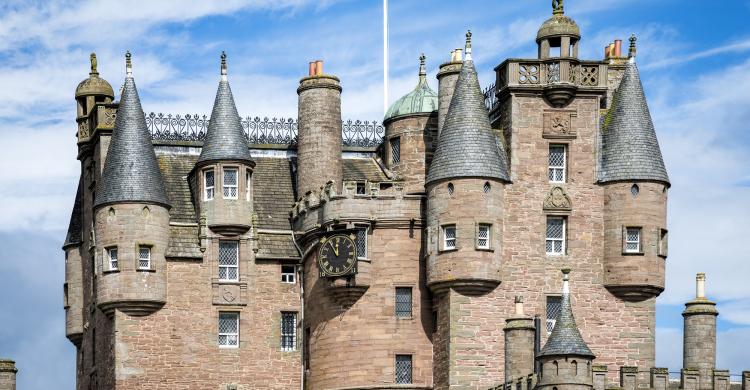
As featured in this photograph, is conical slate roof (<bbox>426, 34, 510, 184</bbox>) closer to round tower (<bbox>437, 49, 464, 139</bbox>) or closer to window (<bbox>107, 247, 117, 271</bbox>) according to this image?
round tower (<bbox>437, 49, 464, 139</bbox>)

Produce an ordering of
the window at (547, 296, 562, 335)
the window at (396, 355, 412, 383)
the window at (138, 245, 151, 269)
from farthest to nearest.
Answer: the window at (138, 245, 151, 269), the window at (396, 355, 412, 383), the window at (547, 296, 562, 335)

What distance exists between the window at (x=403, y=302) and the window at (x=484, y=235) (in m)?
4.38

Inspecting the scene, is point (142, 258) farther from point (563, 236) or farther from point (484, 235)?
point (563, 236)

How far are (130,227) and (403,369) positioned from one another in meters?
12.5

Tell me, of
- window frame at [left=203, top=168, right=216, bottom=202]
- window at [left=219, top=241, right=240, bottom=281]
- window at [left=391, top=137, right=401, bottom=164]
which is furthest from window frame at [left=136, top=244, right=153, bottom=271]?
window at [left=391, top=137, right=401, bottom=164]

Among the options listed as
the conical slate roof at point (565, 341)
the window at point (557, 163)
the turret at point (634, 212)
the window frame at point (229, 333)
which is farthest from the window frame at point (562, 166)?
the window frame at point (229, 333)

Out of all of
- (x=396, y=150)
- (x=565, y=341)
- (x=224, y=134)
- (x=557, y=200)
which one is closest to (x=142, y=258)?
(x=224, y=134)

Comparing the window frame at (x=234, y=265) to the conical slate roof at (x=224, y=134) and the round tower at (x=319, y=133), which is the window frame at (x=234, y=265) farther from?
the round tower at (x=319, y=133)

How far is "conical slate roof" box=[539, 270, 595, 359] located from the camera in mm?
92750

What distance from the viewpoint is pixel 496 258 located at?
103 metres

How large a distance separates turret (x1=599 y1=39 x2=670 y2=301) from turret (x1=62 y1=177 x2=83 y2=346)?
24307 millimetres

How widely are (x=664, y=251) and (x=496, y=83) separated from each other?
9.64 metres

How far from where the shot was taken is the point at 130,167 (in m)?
107

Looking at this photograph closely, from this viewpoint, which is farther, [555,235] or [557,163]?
[557,163]
